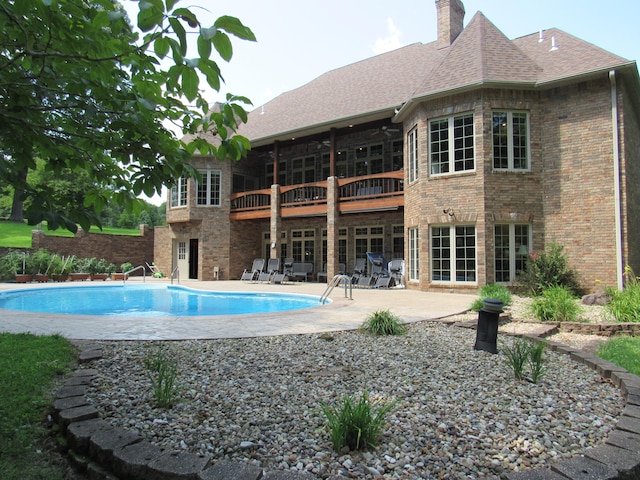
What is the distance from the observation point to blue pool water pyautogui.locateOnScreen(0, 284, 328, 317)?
1114 centimetres

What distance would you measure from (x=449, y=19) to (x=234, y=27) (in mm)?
17841

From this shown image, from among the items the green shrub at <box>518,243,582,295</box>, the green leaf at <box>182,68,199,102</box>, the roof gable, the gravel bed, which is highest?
the roof gable

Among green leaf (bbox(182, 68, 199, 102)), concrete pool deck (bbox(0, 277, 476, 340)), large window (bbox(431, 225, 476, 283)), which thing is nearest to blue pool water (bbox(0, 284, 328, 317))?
concrete pool deck (bbox(0, 277, 476, 340))

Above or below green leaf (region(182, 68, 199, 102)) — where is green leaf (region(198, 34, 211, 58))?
above

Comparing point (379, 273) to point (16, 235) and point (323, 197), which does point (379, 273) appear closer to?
point (323, 197)

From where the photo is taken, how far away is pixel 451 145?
42.1 ft

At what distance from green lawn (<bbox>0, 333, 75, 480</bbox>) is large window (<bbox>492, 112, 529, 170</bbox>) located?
39.0 ft

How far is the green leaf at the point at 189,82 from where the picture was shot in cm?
157

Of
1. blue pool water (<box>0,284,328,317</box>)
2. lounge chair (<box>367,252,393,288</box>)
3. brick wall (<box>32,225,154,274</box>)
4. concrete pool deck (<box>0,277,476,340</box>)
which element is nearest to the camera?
concrete pool deck (<box>0,277,476,340</box>)

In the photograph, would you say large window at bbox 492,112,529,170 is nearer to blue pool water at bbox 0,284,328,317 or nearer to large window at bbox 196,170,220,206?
blue pool water at bbox 0,284,328,317

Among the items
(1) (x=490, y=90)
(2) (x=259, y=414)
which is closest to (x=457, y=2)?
(1) (x=490, y=90)

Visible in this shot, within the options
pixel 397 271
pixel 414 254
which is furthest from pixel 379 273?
pixel 414 254

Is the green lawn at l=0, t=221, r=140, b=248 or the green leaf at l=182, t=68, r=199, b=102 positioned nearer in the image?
the green leaf at l=182, t=68, r=199, b=102

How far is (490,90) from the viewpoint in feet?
40.2
